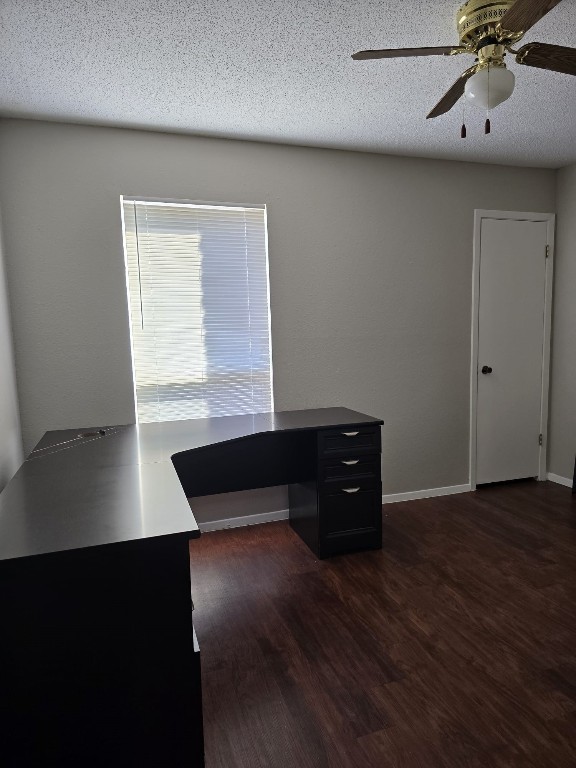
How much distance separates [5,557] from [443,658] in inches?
66.7

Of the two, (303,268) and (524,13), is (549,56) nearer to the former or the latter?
(524,13)

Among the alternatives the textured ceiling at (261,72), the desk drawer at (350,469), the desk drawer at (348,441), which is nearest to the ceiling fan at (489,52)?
the textured ceiling at (261,72)

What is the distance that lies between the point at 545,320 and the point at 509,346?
425 mm

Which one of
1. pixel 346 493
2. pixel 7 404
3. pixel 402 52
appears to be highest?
pixel 402 52

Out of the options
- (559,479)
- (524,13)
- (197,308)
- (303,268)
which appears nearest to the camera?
(524,13)

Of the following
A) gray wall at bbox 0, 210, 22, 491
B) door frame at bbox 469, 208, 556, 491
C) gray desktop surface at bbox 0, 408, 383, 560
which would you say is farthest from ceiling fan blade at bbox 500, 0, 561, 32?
gray wall at bbox 0, 210, 22, 491

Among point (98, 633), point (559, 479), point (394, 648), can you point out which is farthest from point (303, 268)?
point (559, 479)

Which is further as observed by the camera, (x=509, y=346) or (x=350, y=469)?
(x=509, y=346)

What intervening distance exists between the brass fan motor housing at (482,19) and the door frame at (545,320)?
2.13 metres

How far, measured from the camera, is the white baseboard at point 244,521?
3203mm

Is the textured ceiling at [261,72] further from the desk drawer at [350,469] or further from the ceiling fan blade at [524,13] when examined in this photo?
the desk drawer at [350,469]

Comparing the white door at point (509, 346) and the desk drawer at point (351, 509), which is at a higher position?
the white door at point (509, 346)

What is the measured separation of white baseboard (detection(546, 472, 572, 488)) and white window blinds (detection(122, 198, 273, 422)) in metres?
2.72

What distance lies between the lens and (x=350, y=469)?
2768 mm
